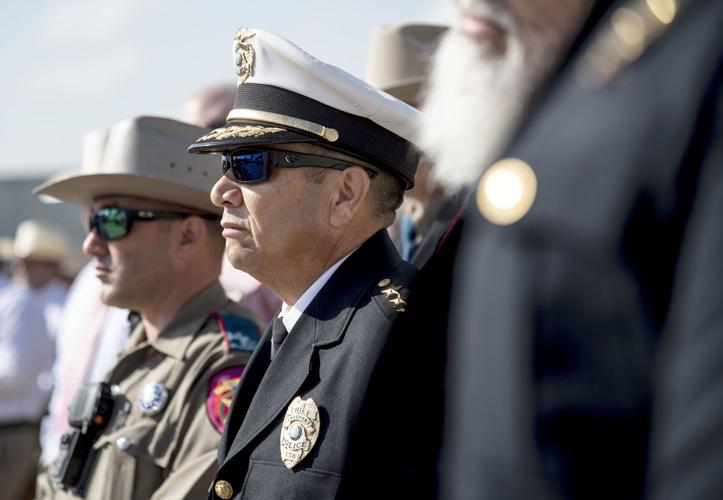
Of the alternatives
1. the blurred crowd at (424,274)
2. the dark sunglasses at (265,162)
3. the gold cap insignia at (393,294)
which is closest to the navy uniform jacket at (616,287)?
the blurred crowd at (424,274)

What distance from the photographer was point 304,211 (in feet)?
9.10

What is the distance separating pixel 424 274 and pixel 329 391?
2.78 ft

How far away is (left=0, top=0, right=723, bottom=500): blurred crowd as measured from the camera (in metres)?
1.01

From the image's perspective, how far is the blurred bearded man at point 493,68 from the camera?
1.29 m

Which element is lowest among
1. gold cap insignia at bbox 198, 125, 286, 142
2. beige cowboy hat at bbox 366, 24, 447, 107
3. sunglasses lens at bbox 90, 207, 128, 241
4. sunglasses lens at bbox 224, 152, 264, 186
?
sunglasses lens at bbox 90, 207, 128, 241

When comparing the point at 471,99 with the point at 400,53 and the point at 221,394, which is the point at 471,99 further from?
the point at 400,53

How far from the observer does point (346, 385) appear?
7.69ft

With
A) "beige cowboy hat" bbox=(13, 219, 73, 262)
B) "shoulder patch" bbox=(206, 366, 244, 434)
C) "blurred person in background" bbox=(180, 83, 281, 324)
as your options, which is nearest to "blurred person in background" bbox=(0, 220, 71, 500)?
"beige cowboy hat" bbox=(13, 219, 73, 262)

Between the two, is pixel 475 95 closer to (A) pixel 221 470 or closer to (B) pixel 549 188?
(B) pixel 549 188

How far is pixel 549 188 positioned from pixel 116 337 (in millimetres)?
4011

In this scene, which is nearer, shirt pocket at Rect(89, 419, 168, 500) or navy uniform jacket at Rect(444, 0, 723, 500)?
navy uniform jacket at Rect(444, 0, 723, 500)

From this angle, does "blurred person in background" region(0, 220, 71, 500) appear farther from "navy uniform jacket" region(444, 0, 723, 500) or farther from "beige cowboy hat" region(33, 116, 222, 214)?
"navy uniform jacket" region(444, 0, 723, 500)

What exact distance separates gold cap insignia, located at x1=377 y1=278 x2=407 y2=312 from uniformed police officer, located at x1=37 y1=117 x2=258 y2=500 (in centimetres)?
93

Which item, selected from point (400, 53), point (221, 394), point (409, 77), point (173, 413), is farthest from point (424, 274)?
point (400, 53)
